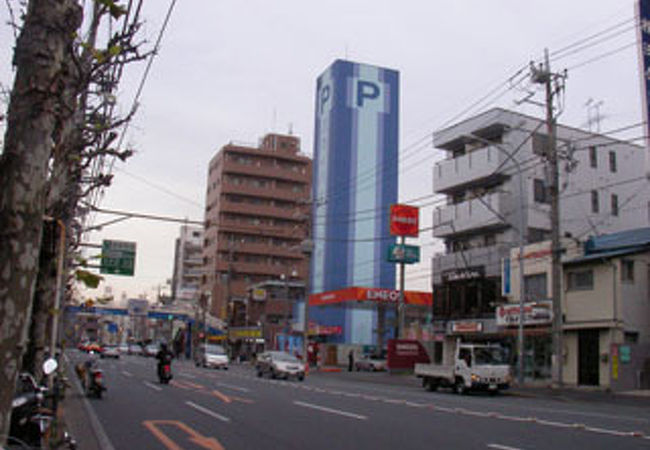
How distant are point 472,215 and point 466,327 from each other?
24.4ft

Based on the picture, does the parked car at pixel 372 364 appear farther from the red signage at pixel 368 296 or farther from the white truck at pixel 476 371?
the white truck at pixel 476 371

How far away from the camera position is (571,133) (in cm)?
4369

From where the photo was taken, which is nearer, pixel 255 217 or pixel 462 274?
pixel 462 274

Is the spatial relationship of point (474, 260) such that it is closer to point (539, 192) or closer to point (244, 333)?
point (539, 192)

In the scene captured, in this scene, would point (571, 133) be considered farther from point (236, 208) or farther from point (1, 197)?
point (236, 208)

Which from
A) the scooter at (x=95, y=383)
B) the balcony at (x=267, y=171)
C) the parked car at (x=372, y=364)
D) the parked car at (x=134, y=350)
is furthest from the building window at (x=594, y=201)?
the balcony at (x=267, y=171)

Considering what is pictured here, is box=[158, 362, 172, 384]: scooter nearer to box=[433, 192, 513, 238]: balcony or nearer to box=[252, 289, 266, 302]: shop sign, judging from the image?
box=[433, 192, 513, 238]: balcony

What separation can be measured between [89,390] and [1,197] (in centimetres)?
1548

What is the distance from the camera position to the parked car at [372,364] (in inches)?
2033

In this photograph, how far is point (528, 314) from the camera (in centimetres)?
3347

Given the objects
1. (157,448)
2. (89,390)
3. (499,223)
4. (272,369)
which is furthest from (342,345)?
(157,448)

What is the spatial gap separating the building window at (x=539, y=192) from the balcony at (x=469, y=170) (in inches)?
88.4

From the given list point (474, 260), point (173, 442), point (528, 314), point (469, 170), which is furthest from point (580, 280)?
point (173, 442)

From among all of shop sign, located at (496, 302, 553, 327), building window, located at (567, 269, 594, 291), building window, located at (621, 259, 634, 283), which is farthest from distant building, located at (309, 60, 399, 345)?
building window, located at (621, 259, 634, 283)
